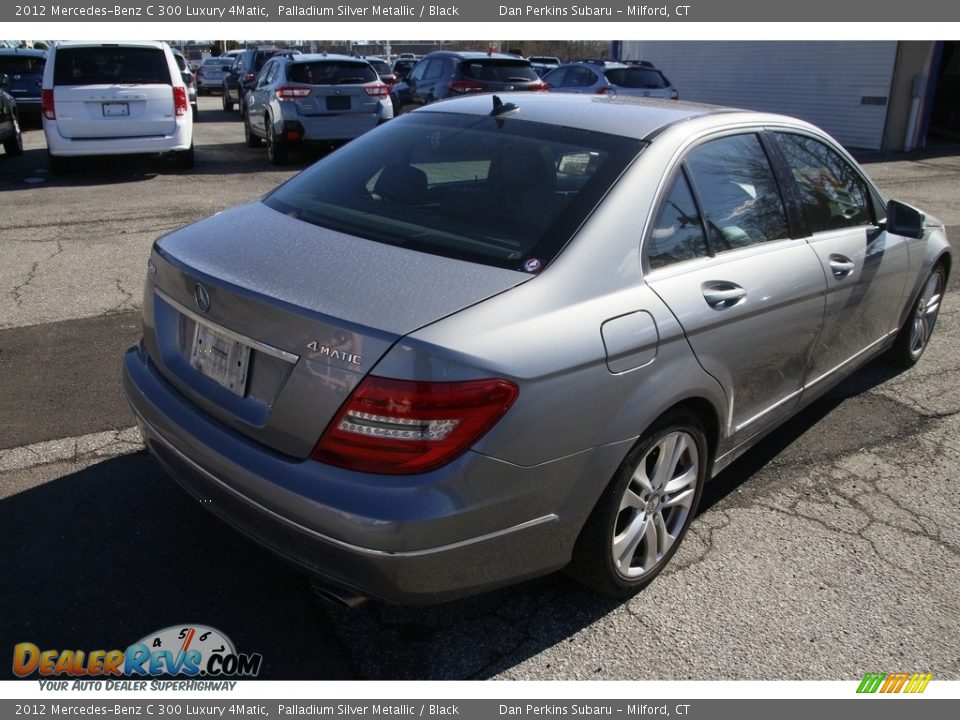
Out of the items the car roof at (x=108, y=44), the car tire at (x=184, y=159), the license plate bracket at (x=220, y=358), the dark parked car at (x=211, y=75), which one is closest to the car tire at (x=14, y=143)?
the car roof at (x=108, y=44)

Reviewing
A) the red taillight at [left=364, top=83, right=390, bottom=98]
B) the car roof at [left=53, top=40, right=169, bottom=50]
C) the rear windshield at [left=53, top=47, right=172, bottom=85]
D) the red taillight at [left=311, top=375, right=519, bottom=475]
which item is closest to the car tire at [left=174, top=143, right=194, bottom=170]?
the rear windshield at [left=53, top=47, right=172, bottom=85]

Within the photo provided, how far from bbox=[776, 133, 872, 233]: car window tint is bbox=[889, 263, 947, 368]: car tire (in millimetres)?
1091

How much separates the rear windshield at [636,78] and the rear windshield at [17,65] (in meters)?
11.8

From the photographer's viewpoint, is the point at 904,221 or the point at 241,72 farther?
the point at 241,72

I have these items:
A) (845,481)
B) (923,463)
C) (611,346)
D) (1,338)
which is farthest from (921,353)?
(1,338)

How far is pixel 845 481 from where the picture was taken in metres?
3.98

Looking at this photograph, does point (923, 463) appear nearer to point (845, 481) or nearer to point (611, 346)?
point (845, 481)

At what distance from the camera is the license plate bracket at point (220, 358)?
8.46 ft

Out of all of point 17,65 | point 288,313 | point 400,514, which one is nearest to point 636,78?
point 17,65

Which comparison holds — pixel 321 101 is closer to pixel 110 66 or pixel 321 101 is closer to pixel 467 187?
pixel 110 66

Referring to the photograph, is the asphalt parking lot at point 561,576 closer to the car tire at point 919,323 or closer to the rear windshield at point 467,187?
the car tire at point 919,323

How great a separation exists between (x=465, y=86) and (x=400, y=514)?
1307 cm

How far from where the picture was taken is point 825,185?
4.04 metres

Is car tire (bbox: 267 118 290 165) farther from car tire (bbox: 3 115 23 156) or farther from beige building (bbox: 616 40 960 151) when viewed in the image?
beige building (bbox: 616 40 960 151)
